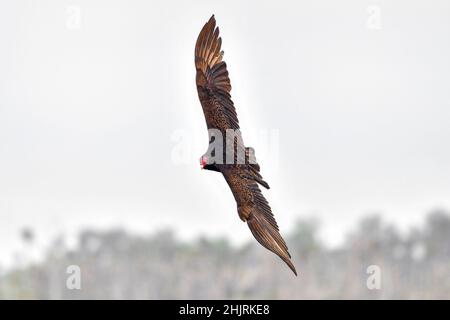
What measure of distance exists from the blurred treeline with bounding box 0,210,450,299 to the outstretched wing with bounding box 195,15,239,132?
111 ft

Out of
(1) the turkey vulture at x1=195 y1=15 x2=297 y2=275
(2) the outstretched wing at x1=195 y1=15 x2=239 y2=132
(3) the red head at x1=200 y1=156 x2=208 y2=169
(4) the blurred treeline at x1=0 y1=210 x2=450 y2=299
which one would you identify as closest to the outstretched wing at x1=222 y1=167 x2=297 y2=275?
(1) the turkey vulture at x1=195 y1=15 x2=297 y2=275

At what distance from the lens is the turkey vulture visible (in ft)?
40.8

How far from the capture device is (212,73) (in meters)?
13.7

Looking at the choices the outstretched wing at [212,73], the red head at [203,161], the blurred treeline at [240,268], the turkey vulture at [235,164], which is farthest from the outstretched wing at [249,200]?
the blurred treeline at [240,268]

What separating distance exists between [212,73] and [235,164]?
1.47 metres

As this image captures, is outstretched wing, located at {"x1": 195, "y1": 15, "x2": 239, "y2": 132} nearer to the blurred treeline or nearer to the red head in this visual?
the red head

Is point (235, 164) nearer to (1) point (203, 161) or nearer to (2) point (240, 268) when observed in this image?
(1) point (203, 161)

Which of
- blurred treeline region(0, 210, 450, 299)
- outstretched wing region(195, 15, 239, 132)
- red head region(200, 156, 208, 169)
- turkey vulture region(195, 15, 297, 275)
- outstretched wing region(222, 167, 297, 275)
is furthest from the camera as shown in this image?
blurred treeline region(0, 210, 450, 299)

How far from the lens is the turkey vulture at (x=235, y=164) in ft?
40.8

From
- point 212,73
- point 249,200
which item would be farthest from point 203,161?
point 212,73
